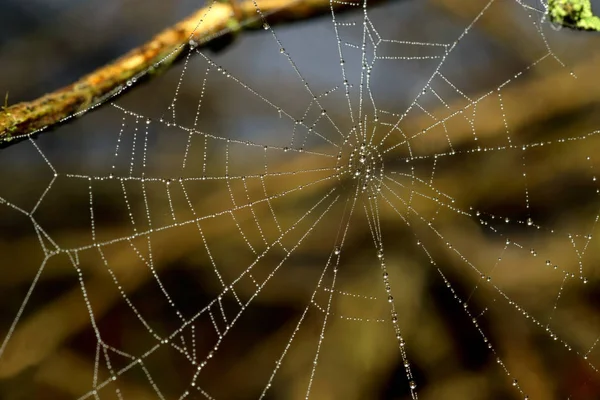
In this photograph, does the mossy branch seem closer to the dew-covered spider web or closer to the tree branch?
the tree branch

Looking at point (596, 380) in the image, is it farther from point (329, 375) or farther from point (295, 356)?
point (295, 356)

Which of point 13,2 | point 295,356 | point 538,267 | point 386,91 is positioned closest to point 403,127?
point 386,91

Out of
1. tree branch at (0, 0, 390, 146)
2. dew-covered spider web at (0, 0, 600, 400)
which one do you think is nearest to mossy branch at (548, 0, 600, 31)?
tree branch at (0, 0, 390, 146)

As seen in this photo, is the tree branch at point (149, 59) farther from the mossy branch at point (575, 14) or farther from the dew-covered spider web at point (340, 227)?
the dew-covered spider web at point (340, 227)

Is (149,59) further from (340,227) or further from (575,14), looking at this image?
(340,227)

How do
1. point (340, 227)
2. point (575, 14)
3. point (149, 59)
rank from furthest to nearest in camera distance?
point (340, 227), point (575, 14), point (149, 59)

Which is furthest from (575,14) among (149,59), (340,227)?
(340,227)
